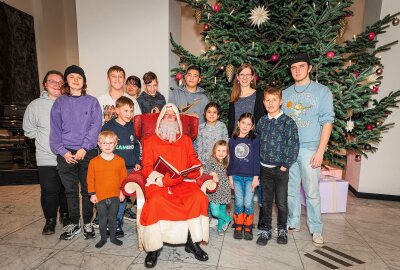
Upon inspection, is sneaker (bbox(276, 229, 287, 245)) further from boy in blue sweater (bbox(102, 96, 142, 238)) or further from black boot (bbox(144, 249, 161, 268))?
boy in blue sweater (bbox(102, 96, 142, 238))

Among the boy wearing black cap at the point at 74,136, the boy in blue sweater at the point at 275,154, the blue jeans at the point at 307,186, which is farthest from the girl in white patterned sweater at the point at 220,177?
the boy wearing black cap at the point at 74,136

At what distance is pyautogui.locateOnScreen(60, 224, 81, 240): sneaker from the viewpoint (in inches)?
124

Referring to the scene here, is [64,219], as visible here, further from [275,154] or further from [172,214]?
[275,154]

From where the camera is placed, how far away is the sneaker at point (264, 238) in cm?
310

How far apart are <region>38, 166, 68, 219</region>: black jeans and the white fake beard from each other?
4.68 ft

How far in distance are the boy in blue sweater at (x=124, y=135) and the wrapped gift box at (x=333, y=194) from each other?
2866mm

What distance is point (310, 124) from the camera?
10.2 feet

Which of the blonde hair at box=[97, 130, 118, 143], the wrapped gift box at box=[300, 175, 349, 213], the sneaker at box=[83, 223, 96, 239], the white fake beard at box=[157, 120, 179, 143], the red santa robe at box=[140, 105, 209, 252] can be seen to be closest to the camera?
the red santa robe at box=[140, 105, 209, 252]

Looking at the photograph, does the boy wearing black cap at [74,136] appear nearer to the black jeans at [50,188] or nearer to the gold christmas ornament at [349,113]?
the black jeans at [50,188]

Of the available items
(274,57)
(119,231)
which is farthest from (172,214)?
(274,57)

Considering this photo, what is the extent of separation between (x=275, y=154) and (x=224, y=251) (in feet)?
4.14

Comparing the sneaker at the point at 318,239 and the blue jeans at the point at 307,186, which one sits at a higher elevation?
the blue jeans at the point at 307,186

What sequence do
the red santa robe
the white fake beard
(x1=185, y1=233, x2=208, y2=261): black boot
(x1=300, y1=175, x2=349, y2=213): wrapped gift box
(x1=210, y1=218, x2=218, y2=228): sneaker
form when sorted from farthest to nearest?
(x1=300, y1=175, x2=349, y2=213): wrapped gift box < (x1=210, y1=218, x2=218, y2=228): sneaker < the white fake beard < (x1=185, y1=233, x2=208, y2=261): black boot < the red santa robe

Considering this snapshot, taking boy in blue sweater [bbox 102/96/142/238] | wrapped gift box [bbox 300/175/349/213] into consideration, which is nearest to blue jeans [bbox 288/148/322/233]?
wrapped gift box [bbox 300/175/349/213]
